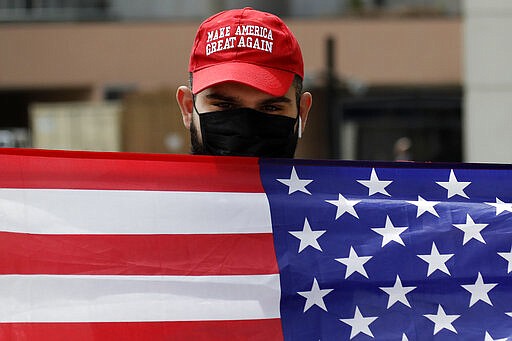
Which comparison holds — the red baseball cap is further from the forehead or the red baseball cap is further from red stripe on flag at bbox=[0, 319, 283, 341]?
red stripe on flag at bbox=[0, 319, 283, 341]

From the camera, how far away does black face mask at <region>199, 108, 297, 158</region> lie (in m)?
2.88

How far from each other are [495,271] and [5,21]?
20183 mm

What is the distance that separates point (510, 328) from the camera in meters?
3.01

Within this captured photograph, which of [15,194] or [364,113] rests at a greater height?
[15,194]

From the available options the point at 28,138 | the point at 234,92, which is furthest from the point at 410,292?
the point at 28,138

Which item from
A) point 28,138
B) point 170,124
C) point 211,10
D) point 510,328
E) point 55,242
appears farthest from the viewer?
point 211,10

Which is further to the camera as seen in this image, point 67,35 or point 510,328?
point 67,35

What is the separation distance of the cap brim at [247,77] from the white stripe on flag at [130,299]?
466mm

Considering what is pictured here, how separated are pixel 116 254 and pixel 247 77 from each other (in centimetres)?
52

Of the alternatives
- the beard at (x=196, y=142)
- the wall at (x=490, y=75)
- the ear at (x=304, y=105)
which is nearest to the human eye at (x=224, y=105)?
the beard at (x=196, y=142)

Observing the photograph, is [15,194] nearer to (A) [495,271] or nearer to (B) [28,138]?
(A) [495,271]

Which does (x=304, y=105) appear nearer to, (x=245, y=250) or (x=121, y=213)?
(x=245, y=250)

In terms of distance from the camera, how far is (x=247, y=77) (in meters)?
2.79

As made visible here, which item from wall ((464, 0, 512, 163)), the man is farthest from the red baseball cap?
wall ((464, 0, 512, 163))
